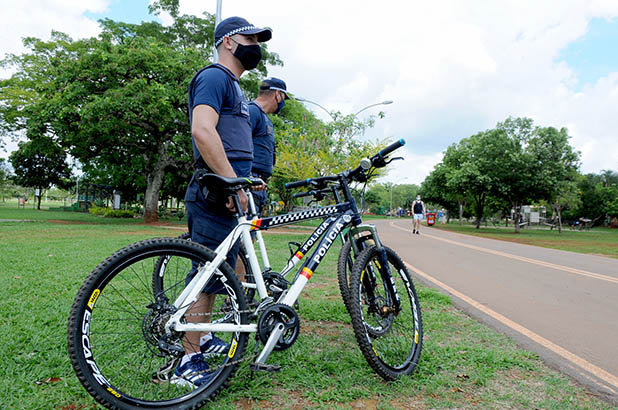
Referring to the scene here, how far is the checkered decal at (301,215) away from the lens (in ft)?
8.45

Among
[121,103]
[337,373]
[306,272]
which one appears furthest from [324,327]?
[121,103]

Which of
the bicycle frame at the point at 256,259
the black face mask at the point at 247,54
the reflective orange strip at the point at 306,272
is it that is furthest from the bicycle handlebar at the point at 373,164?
the black face mask at the point at 247,54

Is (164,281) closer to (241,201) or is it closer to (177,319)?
(177,319)

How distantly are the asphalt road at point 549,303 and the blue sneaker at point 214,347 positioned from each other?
241 centimetres

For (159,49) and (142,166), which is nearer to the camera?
(159,49)

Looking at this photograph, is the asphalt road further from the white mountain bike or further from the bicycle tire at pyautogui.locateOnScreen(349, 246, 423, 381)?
the white mountain bike

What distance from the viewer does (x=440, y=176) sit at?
130 feet

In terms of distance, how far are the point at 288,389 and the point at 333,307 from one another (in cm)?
186

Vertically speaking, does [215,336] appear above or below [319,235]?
below

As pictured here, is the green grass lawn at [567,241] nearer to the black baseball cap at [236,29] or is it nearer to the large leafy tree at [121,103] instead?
the black baseball cap at [236,29]

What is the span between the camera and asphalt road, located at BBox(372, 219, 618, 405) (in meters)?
3.06

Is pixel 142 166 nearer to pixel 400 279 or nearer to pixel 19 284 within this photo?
pixel 19 284

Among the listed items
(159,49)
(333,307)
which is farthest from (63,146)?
(333,307)

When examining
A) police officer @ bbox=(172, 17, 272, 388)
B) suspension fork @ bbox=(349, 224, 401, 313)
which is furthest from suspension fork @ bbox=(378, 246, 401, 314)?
police officer @ bbox=(172, 17, 272, 388)
